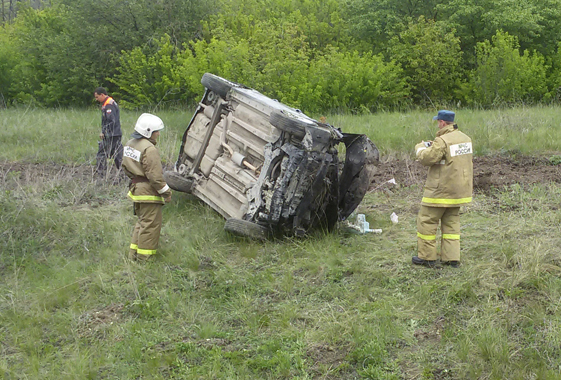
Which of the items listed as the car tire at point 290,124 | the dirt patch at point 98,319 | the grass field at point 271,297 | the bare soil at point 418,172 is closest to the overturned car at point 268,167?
the car tire at point 290,124

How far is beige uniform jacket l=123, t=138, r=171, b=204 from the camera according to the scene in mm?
6227

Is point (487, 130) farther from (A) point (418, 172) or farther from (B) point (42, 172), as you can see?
(B) point (42, 172)

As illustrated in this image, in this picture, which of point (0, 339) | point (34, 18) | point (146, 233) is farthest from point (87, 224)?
point (34, 18)

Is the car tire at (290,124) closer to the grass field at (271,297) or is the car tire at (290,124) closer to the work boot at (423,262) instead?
the grass field at (271,297)

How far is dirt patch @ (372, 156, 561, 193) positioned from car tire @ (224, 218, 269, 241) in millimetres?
3332

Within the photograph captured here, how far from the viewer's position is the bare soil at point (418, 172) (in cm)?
920

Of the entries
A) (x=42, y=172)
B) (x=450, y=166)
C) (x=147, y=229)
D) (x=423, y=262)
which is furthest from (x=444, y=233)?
(x=42, y=172)

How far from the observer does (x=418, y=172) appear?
401 inches

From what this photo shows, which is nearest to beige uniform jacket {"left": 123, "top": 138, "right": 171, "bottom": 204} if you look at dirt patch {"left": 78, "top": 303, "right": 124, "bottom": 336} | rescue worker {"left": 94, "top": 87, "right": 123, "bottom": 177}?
dirt patch {"left": 78, "top": 303, "right": 124, "bottom": 336}

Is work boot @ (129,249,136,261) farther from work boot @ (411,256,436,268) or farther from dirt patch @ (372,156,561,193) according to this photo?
dirt patch @ (372,156,561,193)

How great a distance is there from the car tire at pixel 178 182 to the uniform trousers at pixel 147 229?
4.02 ft

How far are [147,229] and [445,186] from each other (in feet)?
10.7

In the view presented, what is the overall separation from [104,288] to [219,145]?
8.29 ft

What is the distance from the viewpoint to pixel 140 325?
5.20 meters
